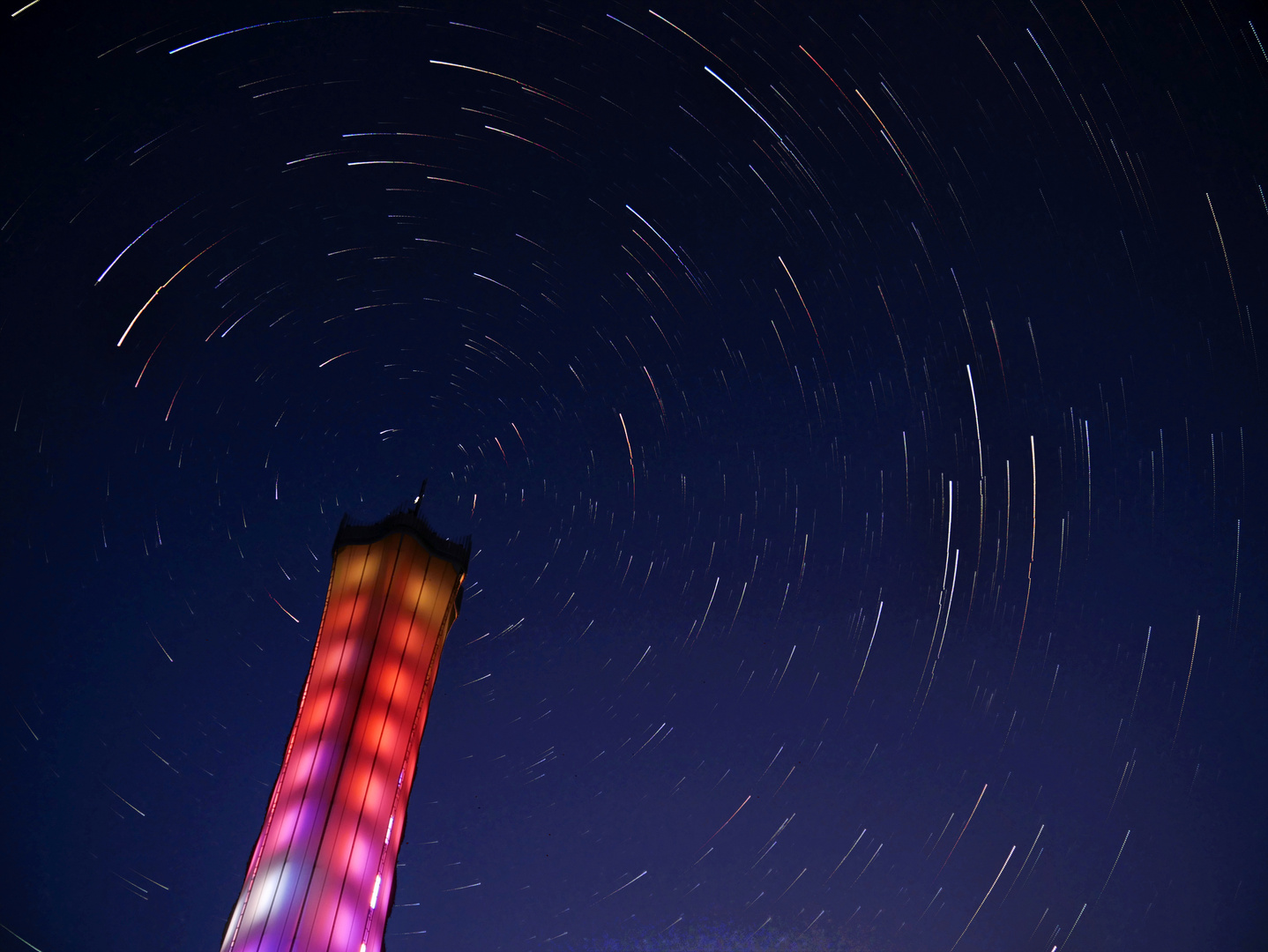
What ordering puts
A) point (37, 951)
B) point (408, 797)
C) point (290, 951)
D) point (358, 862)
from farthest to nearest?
point (37, 951) < point (408, 797) < point (358, 862) < point (290, 951)

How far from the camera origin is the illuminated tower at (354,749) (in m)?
14.5

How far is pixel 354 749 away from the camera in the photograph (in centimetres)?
1585

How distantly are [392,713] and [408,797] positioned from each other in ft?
5.60

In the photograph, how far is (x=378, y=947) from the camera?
14.8 m

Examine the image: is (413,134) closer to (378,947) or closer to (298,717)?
(298,717)

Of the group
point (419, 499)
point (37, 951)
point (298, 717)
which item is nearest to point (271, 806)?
point (298, 717)

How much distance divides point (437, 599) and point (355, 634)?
188cm

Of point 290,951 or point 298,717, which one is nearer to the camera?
point 290,951

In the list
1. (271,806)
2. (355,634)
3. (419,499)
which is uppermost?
(419,499)

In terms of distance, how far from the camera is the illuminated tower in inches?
572

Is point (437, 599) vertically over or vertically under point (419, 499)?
under

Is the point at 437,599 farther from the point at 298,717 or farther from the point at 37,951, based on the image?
the point at 37,951

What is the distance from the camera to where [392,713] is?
16.5 metres

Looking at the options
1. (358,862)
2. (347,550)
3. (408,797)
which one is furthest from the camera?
(347,550)
